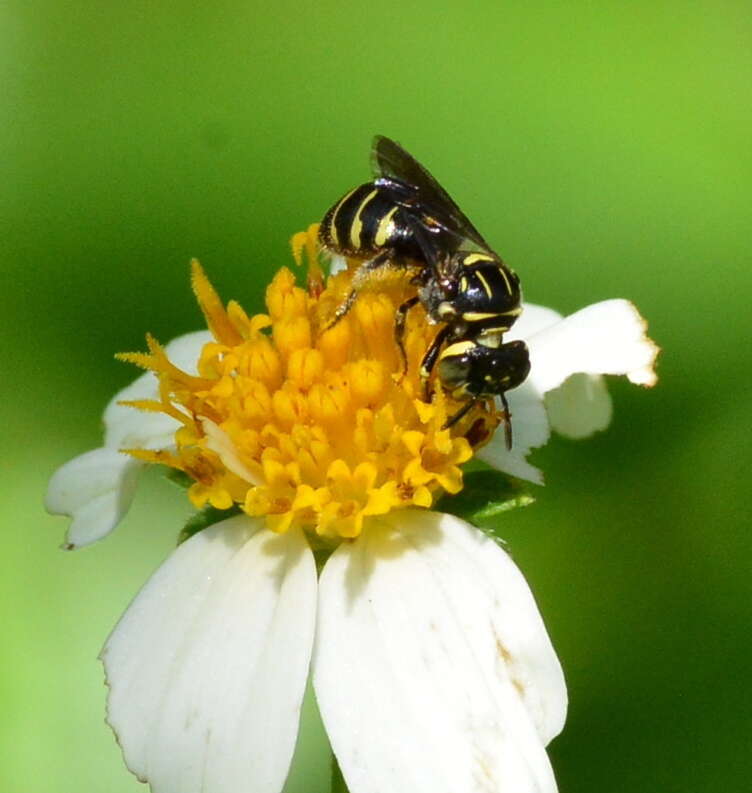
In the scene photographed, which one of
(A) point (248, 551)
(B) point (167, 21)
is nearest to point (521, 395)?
(A) point (248, 551)

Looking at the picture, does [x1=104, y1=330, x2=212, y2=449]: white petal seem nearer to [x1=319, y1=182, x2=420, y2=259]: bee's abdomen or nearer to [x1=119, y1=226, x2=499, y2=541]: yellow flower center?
[x1=119, y1=226, x2=499, y2=541]: yellow flower center

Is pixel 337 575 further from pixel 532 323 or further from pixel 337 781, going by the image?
pixel 532 323

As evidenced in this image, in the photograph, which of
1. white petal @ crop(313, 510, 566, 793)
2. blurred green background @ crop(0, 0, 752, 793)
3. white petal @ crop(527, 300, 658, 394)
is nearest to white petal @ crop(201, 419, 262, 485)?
white petal @ crop(313, 510, 566, 793)

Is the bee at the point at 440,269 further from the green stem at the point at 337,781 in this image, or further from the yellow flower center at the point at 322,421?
the green stem at the point at 337,781

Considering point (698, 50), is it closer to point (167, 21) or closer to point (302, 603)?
point (167, 21)

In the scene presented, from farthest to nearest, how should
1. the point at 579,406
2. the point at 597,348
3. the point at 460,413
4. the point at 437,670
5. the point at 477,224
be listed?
the point at 477,224 < the point at 579,406 < the point at 597,348 < the point at 460,413 < the point at 437,670

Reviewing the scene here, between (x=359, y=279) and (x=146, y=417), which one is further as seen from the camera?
(x=146, y=417)

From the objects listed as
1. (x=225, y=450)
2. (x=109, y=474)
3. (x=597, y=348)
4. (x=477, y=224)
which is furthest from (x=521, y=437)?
(x=477, y=224)
